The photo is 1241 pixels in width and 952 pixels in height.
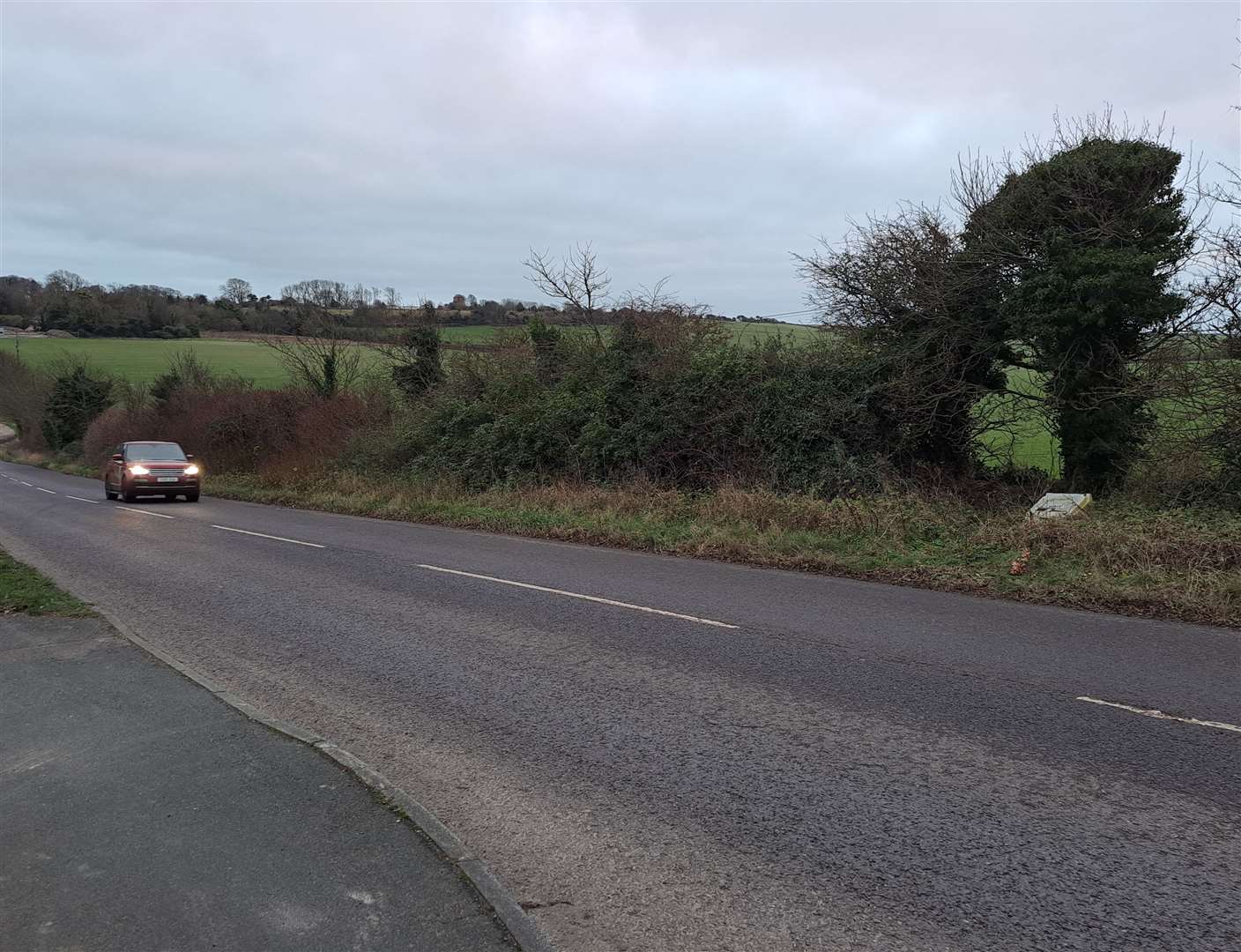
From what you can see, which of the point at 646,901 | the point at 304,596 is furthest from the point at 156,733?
the point at 304,596

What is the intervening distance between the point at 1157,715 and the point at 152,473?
78.9 ft

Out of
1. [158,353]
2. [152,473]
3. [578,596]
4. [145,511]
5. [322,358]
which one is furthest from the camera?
[158,353]

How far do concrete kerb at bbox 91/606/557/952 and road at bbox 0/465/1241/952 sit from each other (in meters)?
0.11

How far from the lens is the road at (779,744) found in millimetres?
3213

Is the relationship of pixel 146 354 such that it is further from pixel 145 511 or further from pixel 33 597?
pixel 33 597

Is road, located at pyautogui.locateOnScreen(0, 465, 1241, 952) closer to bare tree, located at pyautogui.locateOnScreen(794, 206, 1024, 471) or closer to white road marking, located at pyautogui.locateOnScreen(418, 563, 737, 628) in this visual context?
white road marking, located at pyautogui.locateOnScreen(418, 563, 737, 628)

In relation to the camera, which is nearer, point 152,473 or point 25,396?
point 152,473

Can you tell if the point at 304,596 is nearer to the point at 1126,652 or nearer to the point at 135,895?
the point at 135,895

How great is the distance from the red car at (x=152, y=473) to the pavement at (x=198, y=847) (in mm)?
19534

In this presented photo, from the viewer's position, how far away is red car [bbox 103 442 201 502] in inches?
891

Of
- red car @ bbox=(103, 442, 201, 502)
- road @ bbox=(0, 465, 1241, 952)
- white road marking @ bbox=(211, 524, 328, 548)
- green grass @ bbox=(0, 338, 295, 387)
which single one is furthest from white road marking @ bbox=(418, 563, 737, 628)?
green grass @ bbox=(0, 338, 295, 387)

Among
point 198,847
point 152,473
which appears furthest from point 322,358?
point 198,847

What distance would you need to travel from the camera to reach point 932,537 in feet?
37.3

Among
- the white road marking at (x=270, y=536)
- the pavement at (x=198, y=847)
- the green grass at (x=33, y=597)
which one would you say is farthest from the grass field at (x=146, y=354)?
the pavement at (x=198, y=847)
